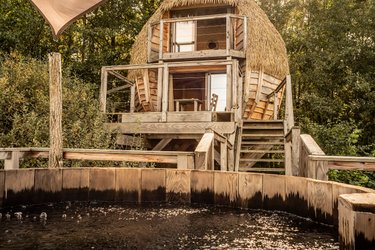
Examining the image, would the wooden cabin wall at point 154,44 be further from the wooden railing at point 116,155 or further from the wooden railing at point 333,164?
the wooden railing at point 333,164

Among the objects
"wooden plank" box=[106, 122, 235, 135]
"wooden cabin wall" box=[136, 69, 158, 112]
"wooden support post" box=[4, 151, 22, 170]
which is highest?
"wooden cabin wall" box=[136, 69, 158, 112]

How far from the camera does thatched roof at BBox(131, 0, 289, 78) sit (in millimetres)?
11758

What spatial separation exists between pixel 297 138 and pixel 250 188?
2.47m

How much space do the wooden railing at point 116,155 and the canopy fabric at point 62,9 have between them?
2.30 meters

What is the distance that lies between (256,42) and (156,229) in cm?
1051

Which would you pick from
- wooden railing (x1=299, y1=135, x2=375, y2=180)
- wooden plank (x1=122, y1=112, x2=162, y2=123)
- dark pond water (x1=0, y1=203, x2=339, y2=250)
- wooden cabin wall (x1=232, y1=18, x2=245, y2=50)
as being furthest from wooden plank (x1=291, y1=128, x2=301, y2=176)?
wooden cabin wall (x1=232, y1=18, x2=245, y2=50)

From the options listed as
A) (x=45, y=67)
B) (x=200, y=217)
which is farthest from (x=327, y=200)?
(x=45, y=67)

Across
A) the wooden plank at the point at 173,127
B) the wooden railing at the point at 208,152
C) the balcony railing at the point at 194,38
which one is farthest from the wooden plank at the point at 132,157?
the balcony railing at the point at 194,38

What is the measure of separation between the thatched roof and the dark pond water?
938 cm

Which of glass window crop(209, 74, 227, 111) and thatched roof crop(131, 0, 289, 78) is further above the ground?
thatched roof crop(131, 0, 289, 78)

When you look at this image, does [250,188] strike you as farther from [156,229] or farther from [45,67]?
[45,67]

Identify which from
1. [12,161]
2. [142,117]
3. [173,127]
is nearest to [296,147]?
[173,127]

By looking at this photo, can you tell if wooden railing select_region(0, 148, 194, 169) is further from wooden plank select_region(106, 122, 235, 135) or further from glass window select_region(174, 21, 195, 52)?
glass window select_region(174, 21, 195, 52)

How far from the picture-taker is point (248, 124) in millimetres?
9328
